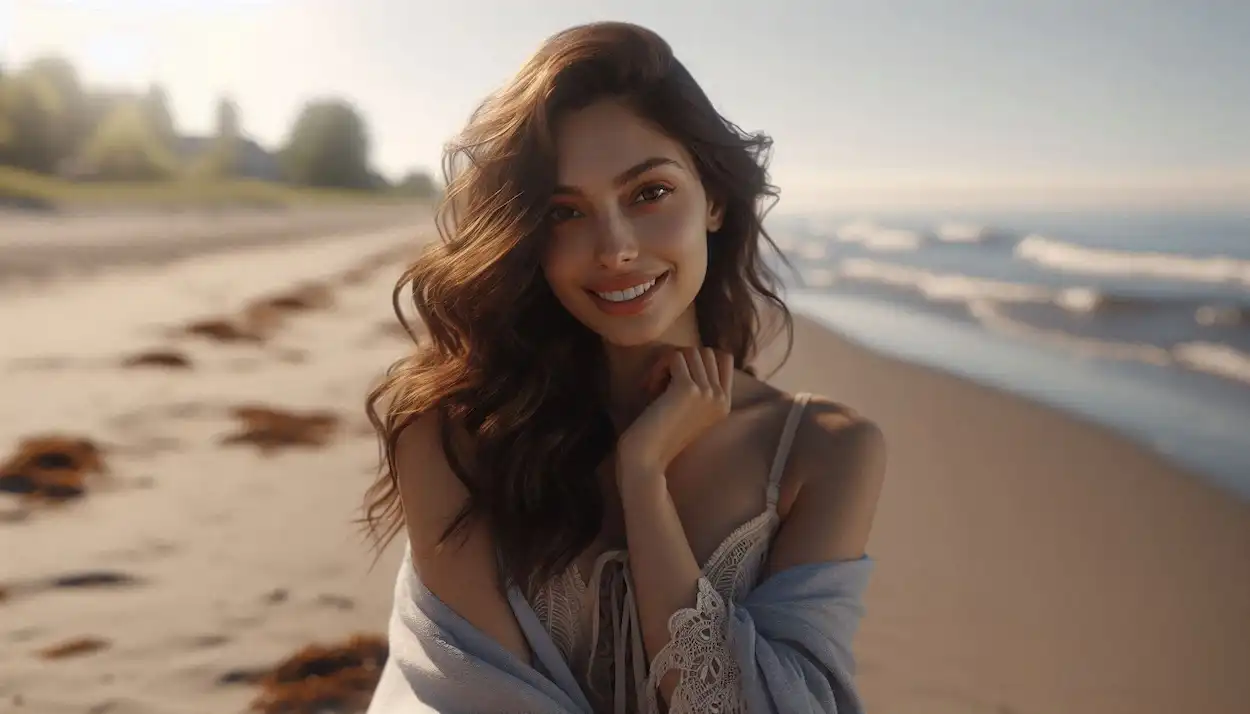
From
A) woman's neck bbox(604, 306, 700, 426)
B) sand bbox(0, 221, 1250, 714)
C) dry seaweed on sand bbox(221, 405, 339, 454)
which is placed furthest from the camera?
dry seaweed on sand bbox(221, 405, 339, 454)

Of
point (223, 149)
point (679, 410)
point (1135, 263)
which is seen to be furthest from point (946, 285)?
point (223, 149)

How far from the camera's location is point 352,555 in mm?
4301

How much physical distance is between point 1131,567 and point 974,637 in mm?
1121

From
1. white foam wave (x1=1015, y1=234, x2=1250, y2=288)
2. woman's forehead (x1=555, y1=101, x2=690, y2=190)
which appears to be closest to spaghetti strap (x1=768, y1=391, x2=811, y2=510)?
woman's forehead (x1=555, y1=101, x2=690, y2=190)

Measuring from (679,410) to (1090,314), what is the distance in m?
11.9

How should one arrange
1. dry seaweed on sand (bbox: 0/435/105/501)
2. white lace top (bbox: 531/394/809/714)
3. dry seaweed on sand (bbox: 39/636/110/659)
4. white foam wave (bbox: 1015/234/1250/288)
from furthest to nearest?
white foam wave (bbox: 1015/234/1250/288) → dry seaweed on sand (bbox: 0/435/105/501) → dry seaweed on sand (bbox: 39/636/110/659) → white lace top (bbox: 531/394/809/714)

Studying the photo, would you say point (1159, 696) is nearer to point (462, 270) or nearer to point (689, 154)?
point (689, 154)

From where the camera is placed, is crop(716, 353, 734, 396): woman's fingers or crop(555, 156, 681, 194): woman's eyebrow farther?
crop(716, 353, 734, 396): woman's fingers

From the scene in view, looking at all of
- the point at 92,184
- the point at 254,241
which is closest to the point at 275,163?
the point at 92,184

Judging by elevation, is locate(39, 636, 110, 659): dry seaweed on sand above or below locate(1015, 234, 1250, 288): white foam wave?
below

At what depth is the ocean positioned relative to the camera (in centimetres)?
714

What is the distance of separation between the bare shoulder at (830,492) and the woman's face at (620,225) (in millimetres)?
430

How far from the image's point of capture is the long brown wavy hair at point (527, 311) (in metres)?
2.05

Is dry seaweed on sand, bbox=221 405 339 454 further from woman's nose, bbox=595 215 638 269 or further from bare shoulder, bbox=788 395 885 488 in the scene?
bare shoulder, bbox=788 395 885 488
